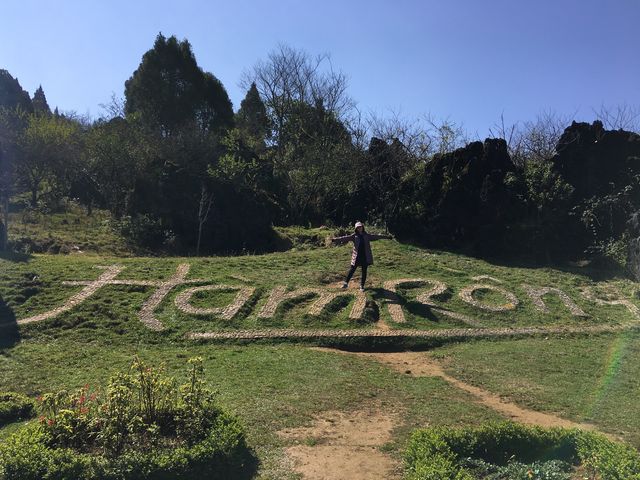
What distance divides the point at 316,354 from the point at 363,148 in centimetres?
2093

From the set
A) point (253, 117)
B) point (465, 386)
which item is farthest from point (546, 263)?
point (253, 117)

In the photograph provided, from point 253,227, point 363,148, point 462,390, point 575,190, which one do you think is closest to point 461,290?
point 462,390

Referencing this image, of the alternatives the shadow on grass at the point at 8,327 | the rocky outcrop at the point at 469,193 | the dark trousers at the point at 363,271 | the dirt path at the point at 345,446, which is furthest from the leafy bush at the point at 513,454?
the rocky outcrop at the point at 469,193

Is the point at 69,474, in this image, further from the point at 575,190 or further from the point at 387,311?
the point at 575,190

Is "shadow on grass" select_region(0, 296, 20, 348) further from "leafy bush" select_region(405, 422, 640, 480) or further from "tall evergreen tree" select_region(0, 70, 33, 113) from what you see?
"tall evergreen tree" select_region(0, 70, 33, 113)

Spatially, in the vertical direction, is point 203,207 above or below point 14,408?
above

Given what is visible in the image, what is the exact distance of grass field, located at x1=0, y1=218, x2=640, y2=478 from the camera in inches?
319

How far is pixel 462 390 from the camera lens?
29.9 feet

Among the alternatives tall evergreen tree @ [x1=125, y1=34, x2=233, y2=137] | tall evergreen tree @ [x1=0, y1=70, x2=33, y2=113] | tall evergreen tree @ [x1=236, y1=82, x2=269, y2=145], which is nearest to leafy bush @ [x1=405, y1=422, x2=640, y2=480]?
tall evergreen tree @ [x1=125, y1=34, x2=233, y2=137]

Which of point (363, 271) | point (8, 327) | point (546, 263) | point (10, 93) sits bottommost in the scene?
point (8, 327)

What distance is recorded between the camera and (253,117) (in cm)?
4428

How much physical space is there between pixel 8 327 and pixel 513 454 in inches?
423

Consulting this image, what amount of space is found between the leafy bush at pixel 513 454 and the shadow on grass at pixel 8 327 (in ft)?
29.8

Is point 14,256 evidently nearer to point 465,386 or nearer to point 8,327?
point 8,327
